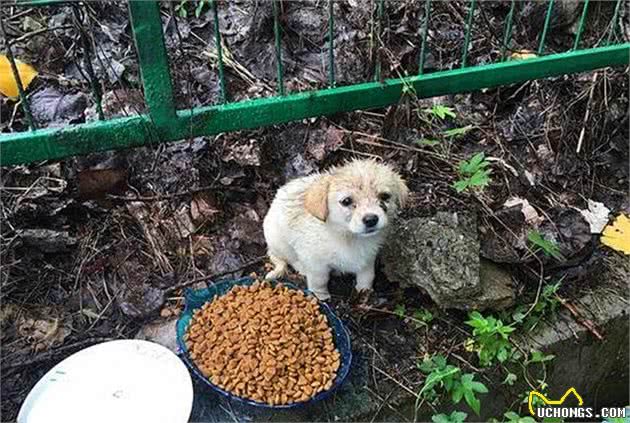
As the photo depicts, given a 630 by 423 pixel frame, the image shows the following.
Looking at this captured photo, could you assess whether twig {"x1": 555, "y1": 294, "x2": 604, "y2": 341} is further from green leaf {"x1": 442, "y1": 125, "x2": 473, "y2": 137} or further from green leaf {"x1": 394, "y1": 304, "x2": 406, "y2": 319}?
green leaf {"x1": 442, "y1": 125, "x2": 473, "y2": 137}

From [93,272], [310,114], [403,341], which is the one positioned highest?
[310,114]

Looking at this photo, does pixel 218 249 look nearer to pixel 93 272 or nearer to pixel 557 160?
pixel 93 272

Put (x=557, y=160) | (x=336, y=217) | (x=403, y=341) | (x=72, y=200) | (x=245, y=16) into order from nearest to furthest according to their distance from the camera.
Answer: (x=336, y=217), (x=403, y=341), (x=72, y=200), (x=557, y=160), (x=245, y=16)

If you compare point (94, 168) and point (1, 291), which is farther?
point (94, 168)

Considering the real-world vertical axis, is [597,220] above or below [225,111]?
below

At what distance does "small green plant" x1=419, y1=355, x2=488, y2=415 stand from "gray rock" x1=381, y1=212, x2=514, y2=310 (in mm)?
247

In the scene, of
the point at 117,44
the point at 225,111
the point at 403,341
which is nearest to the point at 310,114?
the point at 225,111

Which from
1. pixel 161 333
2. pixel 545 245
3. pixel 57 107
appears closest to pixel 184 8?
pixel 57 107

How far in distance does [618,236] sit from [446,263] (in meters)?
0.95

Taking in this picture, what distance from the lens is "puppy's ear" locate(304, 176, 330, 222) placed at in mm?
2248

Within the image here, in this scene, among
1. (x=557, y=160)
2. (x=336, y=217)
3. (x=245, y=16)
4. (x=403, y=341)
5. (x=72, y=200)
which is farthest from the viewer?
(x=245, y=16)

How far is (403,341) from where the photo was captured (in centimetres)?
249

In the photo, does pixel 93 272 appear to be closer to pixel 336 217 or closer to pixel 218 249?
pixel 218 249

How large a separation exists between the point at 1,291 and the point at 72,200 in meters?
0.48
